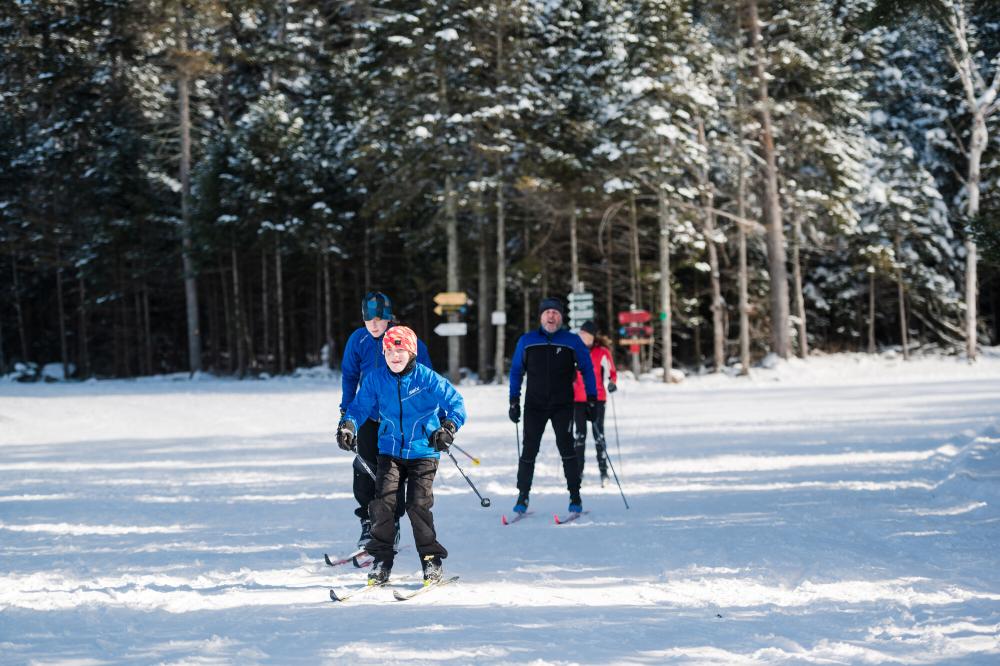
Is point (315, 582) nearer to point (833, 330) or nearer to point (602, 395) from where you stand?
point (602, 395)

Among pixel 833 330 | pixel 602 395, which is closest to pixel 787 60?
pixel 833 330

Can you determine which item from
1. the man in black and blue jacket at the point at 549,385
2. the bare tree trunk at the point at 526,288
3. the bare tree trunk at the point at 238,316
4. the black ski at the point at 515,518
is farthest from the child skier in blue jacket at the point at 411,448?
the bare tree trunk at the point at 238,316

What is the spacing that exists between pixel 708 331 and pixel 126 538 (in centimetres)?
3578

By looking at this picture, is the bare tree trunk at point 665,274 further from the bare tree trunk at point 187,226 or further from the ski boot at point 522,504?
the ski boot at point 522,504

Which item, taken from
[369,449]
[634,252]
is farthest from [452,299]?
[369,449]

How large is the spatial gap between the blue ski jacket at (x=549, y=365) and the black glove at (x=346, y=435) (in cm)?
276

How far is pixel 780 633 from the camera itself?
4.61m

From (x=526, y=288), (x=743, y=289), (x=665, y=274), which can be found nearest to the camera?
(x=665, y=274)

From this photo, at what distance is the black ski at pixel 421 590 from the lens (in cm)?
549

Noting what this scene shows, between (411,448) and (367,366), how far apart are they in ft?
4.26

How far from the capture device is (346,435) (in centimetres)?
607

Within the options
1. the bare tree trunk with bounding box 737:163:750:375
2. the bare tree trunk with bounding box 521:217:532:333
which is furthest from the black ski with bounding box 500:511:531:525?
the bare tree trunk with bounding box 521:217:532:333

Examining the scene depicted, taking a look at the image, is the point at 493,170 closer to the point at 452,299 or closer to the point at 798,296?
the point at 452,299

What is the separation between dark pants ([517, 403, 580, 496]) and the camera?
28.5 ft
